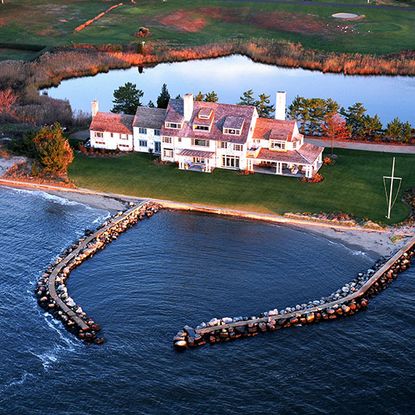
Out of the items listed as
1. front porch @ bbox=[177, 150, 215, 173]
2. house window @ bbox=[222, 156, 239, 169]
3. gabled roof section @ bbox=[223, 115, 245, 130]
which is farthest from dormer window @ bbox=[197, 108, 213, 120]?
house window @ bbox=[222, 156, 239, 169]

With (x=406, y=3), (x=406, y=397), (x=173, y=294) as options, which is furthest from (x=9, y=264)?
(x=406, y=3)

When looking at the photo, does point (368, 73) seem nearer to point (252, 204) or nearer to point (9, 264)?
point (252, 204)

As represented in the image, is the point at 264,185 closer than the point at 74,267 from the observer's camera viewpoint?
No

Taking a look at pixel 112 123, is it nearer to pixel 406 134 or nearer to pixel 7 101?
pixel 7 101

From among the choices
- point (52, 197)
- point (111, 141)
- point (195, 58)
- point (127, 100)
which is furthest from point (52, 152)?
point (195, 58)

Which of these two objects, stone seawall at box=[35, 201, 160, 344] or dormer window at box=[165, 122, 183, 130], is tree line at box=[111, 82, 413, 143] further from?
stone seawall at box=[35, 201, 160, 344]

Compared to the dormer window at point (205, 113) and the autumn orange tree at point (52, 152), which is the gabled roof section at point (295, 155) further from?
the autumn orange tree at point (52, 152)
